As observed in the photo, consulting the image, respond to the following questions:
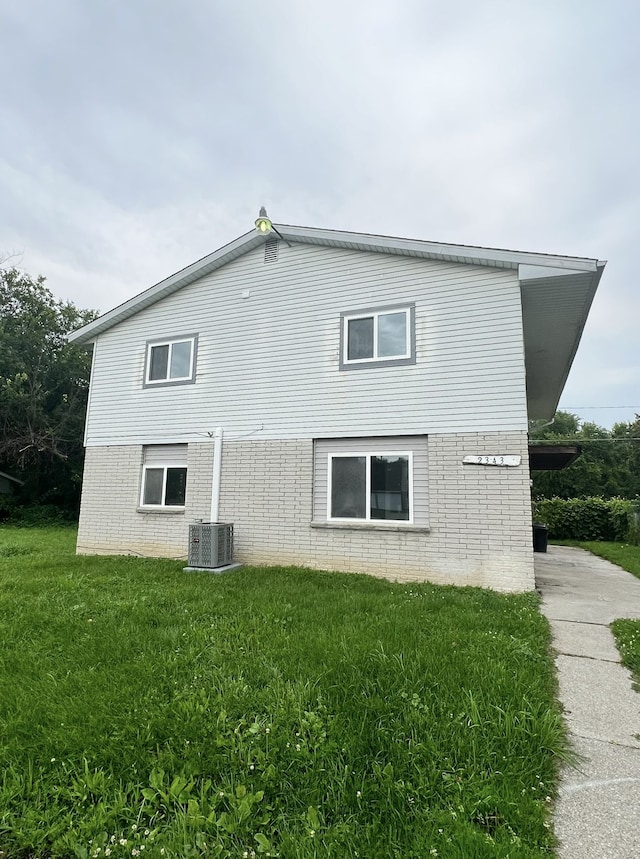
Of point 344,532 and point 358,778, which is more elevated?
point 344,532

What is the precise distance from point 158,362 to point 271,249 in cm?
370

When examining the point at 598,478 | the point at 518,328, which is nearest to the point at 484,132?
the point at 518,328

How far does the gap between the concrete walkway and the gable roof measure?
5.07 meters

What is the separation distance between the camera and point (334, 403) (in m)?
8.58

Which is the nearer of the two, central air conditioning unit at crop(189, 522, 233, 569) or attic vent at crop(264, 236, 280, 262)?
central air conditioning unit at crop(189, 522, 233, 569)

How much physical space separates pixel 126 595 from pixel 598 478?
40.7 metres

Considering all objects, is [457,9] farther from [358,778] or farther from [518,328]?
[358,778]

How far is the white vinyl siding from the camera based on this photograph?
7648 mm

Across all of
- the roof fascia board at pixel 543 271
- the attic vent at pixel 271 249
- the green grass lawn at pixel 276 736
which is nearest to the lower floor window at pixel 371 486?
the green grass lawn at pixel 276 736

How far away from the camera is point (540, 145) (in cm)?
1173

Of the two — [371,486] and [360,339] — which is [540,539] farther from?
[360,339]

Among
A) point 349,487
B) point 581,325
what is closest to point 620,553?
point 581,325

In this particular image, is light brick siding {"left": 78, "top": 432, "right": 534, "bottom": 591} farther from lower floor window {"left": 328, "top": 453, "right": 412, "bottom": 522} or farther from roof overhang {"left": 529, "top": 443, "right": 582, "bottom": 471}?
roof overhang {"left": 529, "top": 443, "right": 582, "bottom": 471}

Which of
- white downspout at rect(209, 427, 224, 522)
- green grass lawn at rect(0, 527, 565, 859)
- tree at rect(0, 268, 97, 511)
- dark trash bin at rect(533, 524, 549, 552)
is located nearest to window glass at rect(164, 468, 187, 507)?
white downspout at rect(209, 427, 224, 522)
